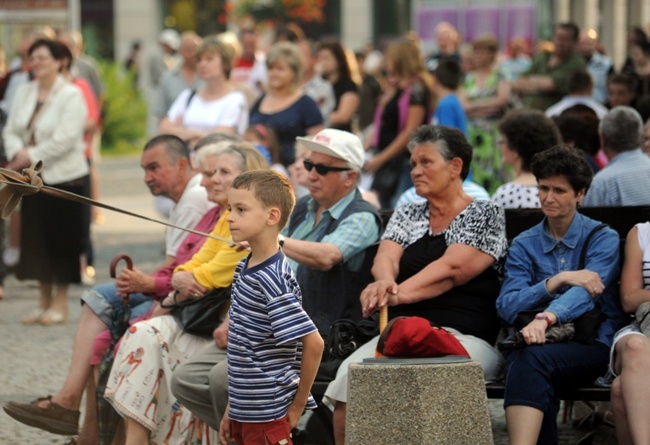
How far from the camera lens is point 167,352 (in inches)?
232

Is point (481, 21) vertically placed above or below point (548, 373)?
above

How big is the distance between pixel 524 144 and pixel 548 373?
6.62ft

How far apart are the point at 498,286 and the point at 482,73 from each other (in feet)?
24.2

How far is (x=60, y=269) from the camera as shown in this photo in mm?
9727

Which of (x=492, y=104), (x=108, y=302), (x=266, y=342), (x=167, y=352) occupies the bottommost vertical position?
(x=167, y=352)

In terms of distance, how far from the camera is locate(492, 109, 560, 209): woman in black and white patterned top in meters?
6.83

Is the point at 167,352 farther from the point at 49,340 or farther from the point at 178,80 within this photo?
the point at 178,80

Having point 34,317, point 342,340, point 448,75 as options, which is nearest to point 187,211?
point 342,340

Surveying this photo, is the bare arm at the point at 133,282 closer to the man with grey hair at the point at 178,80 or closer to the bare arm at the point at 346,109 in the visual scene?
the bare arm at the point at 346,109

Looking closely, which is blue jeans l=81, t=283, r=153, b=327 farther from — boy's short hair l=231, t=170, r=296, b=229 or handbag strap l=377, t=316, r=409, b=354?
boy's short hair l=231, t=170, r=296, b=229

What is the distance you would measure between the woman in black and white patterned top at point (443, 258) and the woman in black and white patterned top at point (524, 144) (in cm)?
97

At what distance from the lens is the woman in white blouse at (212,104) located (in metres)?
10.3

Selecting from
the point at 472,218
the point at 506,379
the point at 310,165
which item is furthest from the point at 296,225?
the point at 506,379

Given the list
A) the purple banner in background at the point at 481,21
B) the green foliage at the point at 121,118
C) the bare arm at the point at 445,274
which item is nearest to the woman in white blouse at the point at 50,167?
the bare arm at the point at 445,274
